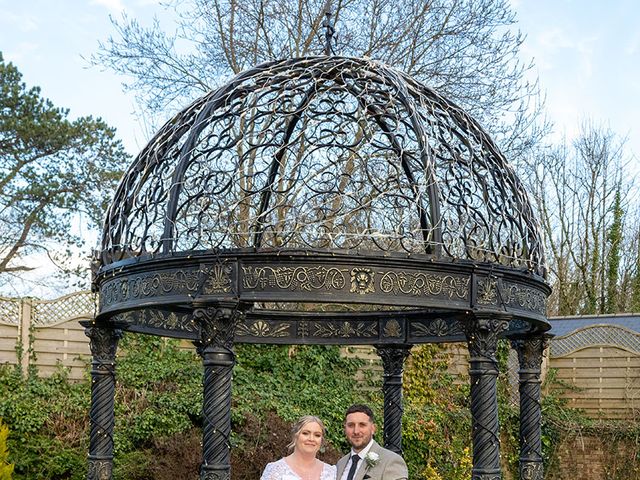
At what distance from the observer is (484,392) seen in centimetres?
703

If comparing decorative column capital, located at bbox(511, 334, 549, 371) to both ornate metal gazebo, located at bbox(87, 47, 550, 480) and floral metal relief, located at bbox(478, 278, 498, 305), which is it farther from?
floral metal relief, located at bbox(478, 278, 498, 305)

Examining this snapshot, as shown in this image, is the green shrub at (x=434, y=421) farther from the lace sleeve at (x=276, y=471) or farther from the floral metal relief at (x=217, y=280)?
the lace sleeve at (x=276, y=471)

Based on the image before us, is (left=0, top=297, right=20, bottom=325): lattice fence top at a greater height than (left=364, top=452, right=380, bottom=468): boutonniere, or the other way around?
(left=0, top=297, right=20, bottom=325): lattice fence top

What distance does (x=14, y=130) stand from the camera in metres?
19.1

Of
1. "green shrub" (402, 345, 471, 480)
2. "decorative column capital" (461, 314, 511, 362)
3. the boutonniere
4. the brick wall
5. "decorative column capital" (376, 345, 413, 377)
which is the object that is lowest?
the brick wall

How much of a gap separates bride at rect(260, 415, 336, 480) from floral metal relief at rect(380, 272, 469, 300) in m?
1.33

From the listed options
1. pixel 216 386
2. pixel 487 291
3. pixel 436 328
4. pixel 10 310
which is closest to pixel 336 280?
pixel 216 386

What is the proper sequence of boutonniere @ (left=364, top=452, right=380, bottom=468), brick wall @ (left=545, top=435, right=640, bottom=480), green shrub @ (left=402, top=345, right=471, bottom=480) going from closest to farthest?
1. boutonniere @ (left=364, top=452, right=380, bottom=468)
2. green shrub @ (left=402, top=345, right=471, bottom=480)
3. brick wall @ (left=545, top=435, right=640, bottom=480)

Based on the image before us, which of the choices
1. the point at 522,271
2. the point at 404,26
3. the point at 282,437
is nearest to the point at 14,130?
the point at 404,26

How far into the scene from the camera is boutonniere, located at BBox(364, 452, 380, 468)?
17.6ft

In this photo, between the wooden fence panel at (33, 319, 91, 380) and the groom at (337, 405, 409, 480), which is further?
the wooden fence panel at (33, 319, 91, 380)

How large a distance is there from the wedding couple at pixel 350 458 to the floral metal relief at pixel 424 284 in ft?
4.39

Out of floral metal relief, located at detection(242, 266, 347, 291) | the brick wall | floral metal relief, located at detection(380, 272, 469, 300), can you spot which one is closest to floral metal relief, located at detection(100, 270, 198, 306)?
floral metal relief, located at detection(242, 266, 347, 291)

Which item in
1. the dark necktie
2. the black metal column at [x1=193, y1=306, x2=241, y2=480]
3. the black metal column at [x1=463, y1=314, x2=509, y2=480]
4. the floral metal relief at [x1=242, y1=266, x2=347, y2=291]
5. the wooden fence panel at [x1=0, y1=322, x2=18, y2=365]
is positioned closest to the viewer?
the dark necktie
